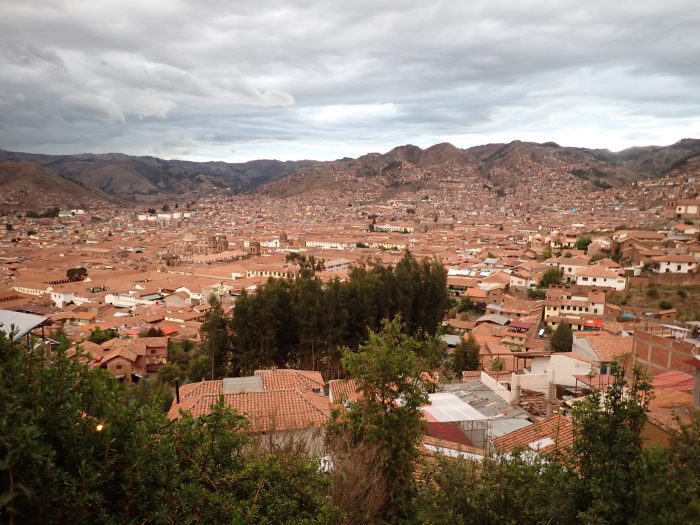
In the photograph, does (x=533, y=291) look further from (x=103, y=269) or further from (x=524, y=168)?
(x=524, y=168)

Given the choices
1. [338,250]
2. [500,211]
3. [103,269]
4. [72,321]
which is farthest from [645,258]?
[500,211]

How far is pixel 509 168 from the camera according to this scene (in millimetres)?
173625

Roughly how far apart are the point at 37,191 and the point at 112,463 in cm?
16356

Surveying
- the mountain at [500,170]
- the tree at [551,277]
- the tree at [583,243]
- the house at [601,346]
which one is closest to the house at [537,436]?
the house at [601,346]

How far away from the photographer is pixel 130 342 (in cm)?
2147

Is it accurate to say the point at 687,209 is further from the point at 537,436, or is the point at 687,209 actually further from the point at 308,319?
the point at 537,436

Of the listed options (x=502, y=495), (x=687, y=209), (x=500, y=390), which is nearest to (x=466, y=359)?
(x=500, y=390)

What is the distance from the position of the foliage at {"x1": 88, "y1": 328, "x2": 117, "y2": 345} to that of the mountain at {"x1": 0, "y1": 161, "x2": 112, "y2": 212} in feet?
400

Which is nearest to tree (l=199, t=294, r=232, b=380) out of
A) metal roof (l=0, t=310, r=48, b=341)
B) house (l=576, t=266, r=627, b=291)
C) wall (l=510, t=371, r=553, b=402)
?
wall (l=510, t=371, r=553, b=402)

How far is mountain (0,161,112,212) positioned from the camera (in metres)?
133

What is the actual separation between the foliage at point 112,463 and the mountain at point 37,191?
145652 mm

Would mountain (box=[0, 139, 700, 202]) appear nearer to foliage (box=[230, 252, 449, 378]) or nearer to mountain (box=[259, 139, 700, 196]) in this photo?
mountain (box=[259, 139, 700, 196])

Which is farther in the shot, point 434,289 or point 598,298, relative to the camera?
point 598,298

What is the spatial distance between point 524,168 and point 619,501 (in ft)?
581
